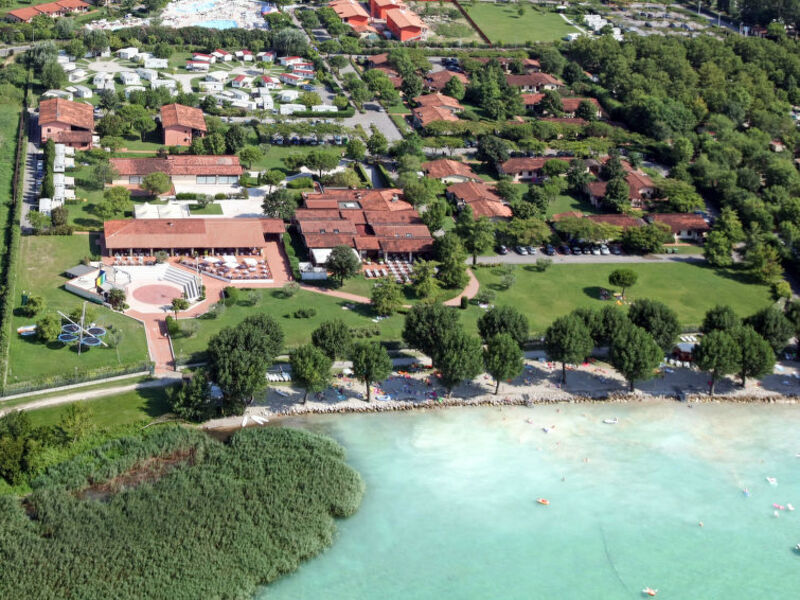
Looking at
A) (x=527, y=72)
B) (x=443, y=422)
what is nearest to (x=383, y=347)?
(x=443, y=422)

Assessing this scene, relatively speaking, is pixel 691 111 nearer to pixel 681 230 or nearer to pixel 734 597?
pixel 681 230

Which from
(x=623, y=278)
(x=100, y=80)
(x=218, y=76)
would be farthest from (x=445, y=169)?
(x=100, y=80)

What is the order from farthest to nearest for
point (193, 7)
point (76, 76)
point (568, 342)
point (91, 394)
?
1. point (193, 7)
2. point (76, 76)
3. point (568, 342)
4. point (91, 394)

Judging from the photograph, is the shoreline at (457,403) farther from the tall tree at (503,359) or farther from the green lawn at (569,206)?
the green lawn at (569,206)

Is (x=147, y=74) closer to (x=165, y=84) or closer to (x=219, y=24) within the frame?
(x=165, y=84)

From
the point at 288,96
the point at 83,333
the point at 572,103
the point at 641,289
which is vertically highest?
the point at 572,103

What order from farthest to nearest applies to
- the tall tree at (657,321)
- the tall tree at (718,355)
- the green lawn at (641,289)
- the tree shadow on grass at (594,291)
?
the tree shadow on grass at (594,291) → the green lawn at (641,289) → the tall tree at (657,321) → the tall tree at (718,355)

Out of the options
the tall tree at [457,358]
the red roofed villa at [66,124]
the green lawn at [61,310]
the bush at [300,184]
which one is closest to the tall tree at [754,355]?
the tall tree at [457,358]

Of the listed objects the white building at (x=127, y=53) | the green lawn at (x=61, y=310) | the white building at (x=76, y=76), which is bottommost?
the green lawn at (x=61, y=310)
